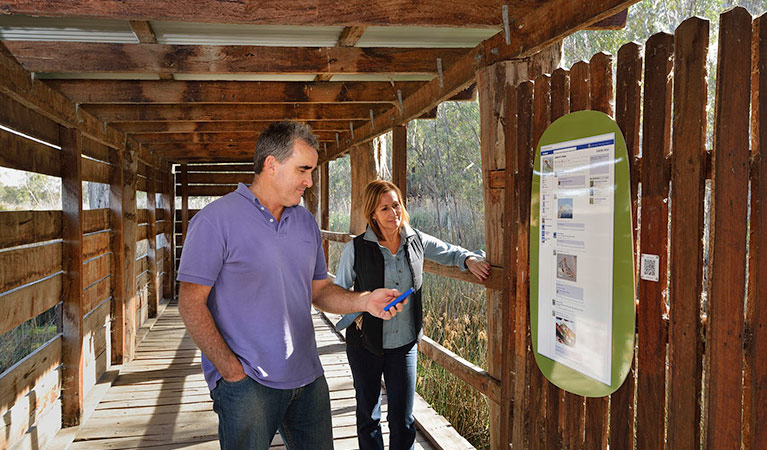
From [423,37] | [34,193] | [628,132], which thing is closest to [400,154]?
[423,37]

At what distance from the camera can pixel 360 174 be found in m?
6.25

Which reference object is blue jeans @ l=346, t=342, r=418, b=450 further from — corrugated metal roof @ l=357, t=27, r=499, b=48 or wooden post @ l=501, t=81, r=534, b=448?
corrugated metal roof @ l=357, t=27, r=499, b=48

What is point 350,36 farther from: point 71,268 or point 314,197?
point 314,197

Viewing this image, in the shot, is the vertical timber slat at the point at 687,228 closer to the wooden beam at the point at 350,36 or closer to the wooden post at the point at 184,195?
the wooden beam at the point at 350,36

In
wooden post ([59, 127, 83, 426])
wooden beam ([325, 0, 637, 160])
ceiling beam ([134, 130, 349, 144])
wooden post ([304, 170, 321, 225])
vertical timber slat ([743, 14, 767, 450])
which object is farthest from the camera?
wooden post ([304, 170, 321, 225])

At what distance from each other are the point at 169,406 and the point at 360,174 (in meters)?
2.87

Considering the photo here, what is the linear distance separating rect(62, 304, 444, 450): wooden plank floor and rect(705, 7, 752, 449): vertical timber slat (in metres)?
2.50

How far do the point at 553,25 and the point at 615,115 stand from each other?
25.9 inches

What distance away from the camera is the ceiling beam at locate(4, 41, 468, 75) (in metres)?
3.32

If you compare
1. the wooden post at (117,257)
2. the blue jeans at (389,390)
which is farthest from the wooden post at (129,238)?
the blue jeans at (389,390)

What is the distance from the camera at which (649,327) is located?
186 cm

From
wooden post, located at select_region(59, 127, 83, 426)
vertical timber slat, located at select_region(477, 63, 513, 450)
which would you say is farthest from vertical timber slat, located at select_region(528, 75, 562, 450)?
wooden post, located at select_region(59, 127, 83, 426)

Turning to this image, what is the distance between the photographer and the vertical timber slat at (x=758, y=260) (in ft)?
4.88

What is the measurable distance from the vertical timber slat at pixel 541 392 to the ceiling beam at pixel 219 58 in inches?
50.5
